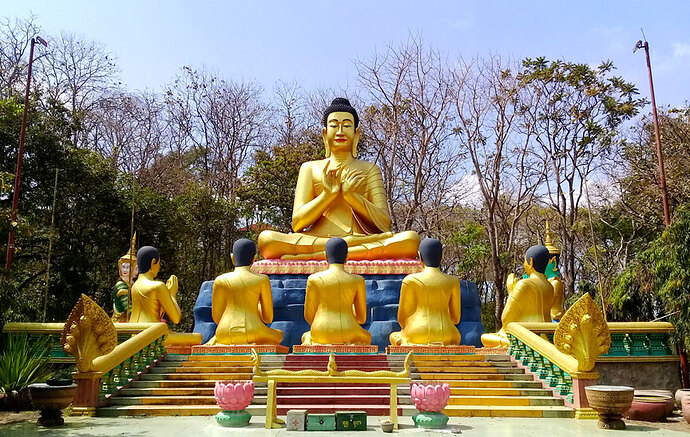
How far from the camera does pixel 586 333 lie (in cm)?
762

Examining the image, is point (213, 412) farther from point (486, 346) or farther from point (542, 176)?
point (542, 176)

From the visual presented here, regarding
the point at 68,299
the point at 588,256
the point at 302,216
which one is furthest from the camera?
the point at 588,256

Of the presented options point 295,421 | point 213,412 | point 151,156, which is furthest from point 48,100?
point 295,421

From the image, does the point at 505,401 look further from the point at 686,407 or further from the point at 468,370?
the point at 686,407

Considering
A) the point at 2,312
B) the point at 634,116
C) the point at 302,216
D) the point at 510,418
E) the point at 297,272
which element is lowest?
the point at 510,418

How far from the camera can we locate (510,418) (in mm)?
7605

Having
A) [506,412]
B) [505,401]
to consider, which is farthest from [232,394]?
[505,401]

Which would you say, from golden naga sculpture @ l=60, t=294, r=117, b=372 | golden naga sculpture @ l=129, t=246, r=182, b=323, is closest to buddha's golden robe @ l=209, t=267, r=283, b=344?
golden naga sculpture @ l=129, t=246, r=182, b=323

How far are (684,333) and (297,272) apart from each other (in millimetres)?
7477

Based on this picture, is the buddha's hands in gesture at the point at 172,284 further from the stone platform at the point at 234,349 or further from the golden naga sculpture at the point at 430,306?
the golden naga sculpture at the point at 430,306

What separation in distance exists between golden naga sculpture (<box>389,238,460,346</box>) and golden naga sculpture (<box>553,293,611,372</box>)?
2.88m

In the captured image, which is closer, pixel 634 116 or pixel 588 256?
pixel 634 116

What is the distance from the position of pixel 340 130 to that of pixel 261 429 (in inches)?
369

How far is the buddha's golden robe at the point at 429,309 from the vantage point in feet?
34.0
